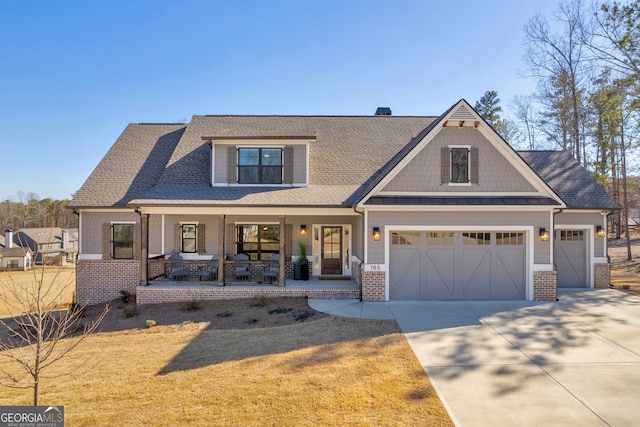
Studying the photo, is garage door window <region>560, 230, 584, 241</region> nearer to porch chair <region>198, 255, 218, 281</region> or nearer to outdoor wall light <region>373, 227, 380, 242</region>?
outdoor wall light <region>373, 227, 380, 242</region>

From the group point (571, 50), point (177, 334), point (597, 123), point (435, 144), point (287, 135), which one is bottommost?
point (177, 334)

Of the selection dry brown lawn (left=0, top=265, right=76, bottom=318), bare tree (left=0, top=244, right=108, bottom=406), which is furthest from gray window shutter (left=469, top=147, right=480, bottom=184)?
dry brown lawn (left=0, top=265, right=76, bottom=318)

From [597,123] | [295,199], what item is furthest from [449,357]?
[597,123]

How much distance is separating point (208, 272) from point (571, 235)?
14495mm

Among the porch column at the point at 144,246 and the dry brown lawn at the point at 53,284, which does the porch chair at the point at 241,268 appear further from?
the dry brown lawn at the point at 53,284

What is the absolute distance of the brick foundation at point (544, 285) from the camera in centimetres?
1099

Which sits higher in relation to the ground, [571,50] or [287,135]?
[571,50]

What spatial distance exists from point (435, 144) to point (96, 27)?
14.7 meters

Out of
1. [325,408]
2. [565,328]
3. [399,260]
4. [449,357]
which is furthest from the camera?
[399,260]

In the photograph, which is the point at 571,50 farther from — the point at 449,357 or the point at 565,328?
the point at 449,357

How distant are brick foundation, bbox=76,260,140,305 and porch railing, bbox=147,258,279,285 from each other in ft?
3.92

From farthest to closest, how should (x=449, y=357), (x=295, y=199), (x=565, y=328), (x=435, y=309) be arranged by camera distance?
(x=295, y=199) → (x=435, y=309) → (x=565, y=328) → (x=449, y=357)

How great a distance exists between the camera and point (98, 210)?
13852 millimetres

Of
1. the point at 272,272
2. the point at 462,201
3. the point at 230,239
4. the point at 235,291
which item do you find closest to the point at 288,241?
the point at 272,272
